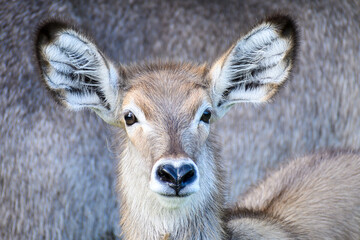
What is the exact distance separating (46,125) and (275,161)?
205 cm

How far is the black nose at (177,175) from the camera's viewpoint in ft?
14.5

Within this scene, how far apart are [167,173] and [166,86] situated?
0.73m

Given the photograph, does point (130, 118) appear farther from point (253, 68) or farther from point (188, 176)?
point (253, 68)

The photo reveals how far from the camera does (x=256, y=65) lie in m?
5.25

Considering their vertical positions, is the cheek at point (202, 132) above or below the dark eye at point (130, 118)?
below

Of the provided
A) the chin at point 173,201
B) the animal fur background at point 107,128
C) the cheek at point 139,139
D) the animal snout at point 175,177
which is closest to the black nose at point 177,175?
the animal snout at point 175,177

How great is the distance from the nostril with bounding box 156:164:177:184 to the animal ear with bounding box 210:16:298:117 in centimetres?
86

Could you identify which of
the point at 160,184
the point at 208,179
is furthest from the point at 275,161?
the point at 160,184

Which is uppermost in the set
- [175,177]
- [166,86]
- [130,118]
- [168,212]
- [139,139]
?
[166,86]

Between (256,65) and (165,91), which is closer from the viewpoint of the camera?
(165,91)

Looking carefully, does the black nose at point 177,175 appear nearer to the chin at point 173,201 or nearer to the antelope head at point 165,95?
the antelope head at point 165,95

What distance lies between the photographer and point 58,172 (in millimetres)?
7082

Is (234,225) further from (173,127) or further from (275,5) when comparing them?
(275,5)

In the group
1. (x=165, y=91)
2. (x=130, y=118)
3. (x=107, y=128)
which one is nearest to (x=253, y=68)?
(x=165, y=91)
